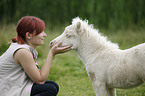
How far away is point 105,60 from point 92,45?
1.28 ft

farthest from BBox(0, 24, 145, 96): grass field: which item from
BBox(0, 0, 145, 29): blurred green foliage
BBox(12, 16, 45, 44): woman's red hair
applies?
BBox(0, 0, 145, 29): blurred green foliage

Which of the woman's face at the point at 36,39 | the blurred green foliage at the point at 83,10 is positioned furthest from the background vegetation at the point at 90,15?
the woman's face at the point at 36,39

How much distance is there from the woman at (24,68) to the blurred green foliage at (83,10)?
9.85 meters

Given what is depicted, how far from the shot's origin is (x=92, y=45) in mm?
3422

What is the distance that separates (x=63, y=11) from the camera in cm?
1461

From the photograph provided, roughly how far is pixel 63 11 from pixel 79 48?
37.7ft

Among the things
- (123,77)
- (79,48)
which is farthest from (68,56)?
(123,77)

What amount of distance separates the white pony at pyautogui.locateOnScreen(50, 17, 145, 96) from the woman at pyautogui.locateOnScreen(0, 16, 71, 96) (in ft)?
2.32

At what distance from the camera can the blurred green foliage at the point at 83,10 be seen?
12.9 metres

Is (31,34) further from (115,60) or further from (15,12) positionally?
(15,12)

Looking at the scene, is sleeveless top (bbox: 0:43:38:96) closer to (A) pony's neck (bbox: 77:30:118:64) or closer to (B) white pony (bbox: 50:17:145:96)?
(B) white pony (bbox: 50:17:145:96)

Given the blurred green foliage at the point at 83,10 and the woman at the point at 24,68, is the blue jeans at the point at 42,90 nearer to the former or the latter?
the woman at the point at 24,68

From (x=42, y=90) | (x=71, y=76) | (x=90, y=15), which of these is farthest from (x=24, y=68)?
(x=90, y=15)

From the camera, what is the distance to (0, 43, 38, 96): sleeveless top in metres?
2.62
